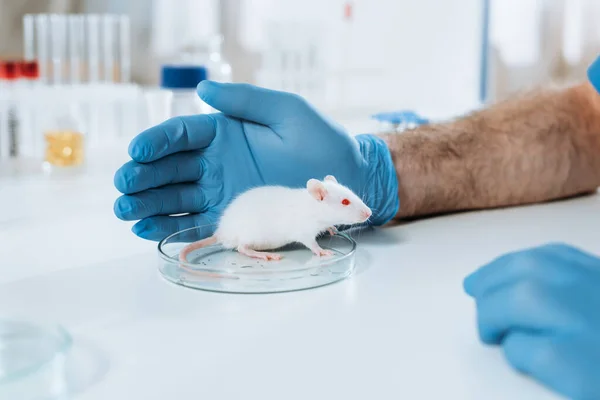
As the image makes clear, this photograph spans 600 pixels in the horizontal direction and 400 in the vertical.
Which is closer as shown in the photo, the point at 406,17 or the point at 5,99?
the point at 5,99

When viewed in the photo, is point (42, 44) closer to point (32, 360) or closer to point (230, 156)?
point (230, 156)

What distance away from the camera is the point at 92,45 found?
8.38 feet

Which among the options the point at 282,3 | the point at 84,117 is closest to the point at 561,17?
the point at 282,3

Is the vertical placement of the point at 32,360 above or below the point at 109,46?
below

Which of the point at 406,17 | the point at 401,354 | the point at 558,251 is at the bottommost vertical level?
the point at 401,354

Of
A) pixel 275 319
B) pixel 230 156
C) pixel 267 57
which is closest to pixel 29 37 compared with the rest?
pixel 267 57

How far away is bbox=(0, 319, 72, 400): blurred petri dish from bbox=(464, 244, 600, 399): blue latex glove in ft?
1.42

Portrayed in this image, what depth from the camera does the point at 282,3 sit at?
3.11m

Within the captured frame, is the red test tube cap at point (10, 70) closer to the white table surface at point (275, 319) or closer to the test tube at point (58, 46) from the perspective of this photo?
the test tube at point (58, 46)

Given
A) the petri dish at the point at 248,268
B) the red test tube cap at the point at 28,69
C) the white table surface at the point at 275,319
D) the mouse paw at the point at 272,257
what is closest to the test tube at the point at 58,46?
the red test tube cap at the point at 28,69

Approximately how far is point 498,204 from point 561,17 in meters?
2.05

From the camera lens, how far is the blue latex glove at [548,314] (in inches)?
26.8

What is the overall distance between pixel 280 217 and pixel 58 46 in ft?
5.63

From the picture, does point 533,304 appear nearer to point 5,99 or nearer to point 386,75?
point 5,99
